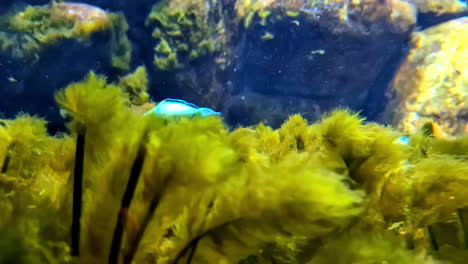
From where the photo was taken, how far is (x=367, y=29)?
978 cm

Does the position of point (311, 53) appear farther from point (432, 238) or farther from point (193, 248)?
point (193, 248)

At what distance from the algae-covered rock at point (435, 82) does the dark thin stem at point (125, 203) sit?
9624 millimetres

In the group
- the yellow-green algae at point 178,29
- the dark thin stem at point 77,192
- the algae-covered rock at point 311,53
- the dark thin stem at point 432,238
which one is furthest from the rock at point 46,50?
the dark thin stem at point 432,238

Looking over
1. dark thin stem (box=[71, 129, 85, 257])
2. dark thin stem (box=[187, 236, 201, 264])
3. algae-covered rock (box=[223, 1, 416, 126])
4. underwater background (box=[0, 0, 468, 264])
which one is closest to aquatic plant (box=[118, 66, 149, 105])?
algae-covered rock (box=[223, 1, 416, 126])

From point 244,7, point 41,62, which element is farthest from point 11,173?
point 244,7

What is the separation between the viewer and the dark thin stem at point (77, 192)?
3.19ft

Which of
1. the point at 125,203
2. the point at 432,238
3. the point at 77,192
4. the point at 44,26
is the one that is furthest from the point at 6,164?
the point at 44,26

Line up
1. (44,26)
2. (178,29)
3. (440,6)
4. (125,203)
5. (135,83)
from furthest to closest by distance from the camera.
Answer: (440,6)
(178,29)
(135,83)
(44,26)
(125,203)

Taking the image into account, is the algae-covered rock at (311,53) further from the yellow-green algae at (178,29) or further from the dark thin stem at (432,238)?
the dark thin stem at (432,238)

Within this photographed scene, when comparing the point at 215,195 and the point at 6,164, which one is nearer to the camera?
the point at 215,195

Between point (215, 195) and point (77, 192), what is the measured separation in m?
0.40

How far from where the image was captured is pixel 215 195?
99 centimetres

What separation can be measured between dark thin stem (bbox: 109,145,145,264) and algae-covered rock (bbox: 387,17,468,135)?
962 cm

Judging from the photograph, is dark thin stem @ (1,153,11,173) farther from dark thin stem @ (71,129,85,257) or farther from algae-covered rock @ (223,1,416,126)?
algae-covered rock @ (223,1,416,126)
